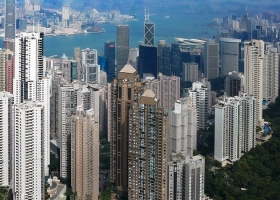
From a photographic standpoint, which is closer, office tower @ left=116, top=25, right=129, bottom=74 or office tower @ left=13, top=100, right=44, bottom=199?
office tower @ left=13, top=100, right=44, bottom=199

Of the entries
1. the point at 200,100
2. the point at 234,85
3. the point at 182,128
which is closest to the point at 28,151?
the point at 182,128

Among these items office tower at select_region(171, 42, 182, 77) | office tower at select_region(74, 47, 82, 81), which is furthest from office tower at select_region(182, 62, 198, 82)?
office tower at select_region(74, 47, 82, 81)

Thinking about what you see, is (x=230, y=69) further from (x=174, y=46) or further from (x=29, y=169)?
(x=29, y=169)

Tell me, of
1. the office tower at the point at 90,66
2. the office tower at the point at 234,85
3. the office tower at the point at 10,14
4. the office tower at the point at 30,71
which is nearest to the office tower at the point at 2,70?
the office tower at the point at 30,71

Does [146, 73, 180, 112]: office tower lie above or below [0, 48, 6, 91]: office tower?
below

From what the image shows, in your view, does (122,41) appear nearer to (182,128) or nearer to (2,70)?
(2,70)

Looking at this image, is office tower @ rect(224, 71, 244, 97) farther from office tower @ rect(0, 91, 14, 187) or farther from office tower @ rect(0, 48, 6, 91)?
office tower @ rect(0, 91, 14, 187)

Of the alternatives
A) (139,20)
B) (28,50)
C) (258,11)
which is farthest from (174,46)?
(28,50)
